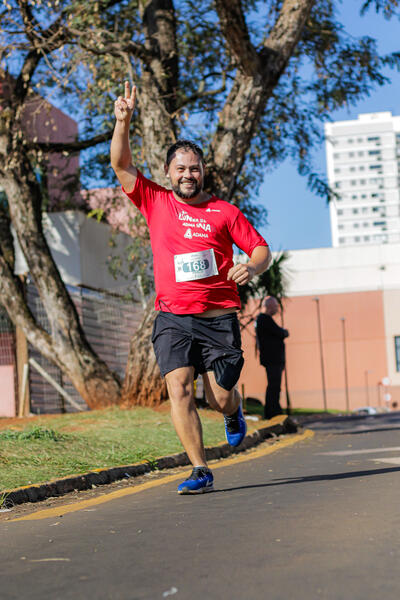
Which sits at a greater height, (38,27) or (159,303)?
(38,27)

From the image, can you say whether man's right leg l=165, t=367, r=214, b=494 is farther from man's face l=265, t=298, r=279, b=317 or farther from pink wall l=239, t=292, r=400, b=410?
pink wall l=239, t=292, r=400, b=410

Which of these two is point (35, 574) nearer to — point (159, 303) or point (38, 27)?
point (159, 303)

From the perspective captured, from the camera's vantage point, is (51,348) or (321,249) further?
(321,249)

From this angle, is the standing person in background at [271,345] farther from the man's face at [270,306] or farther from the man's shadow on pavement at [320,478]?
the man's shadow on pavement at [320,478]

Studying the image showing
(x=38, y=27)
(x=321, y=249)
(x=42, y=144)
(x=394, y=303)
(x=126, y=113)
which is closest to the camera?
(x=126, y=113)

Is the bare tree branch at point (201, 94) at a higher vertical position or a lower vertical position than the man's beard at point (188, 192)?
higher

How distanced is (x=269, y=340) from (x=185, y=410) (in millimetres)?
6777

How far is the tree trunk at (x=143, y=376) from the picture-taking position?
13367mm

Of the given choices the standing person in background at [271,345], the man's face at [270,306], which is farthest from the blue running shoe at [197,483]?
the man's face at [270,306]

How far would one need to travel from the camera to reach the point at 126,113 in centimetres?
561

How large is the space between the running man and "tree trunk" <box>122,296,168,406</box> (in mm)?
7605

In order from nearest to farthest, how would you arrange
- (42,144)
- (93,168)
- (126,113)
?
1. (126,113)
2. (42,144)
3. (93,168)

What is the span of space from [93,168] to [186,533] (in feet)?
49.4

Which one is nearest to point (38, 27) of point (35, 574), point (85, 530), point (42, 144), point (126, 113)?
point (42, 144)
